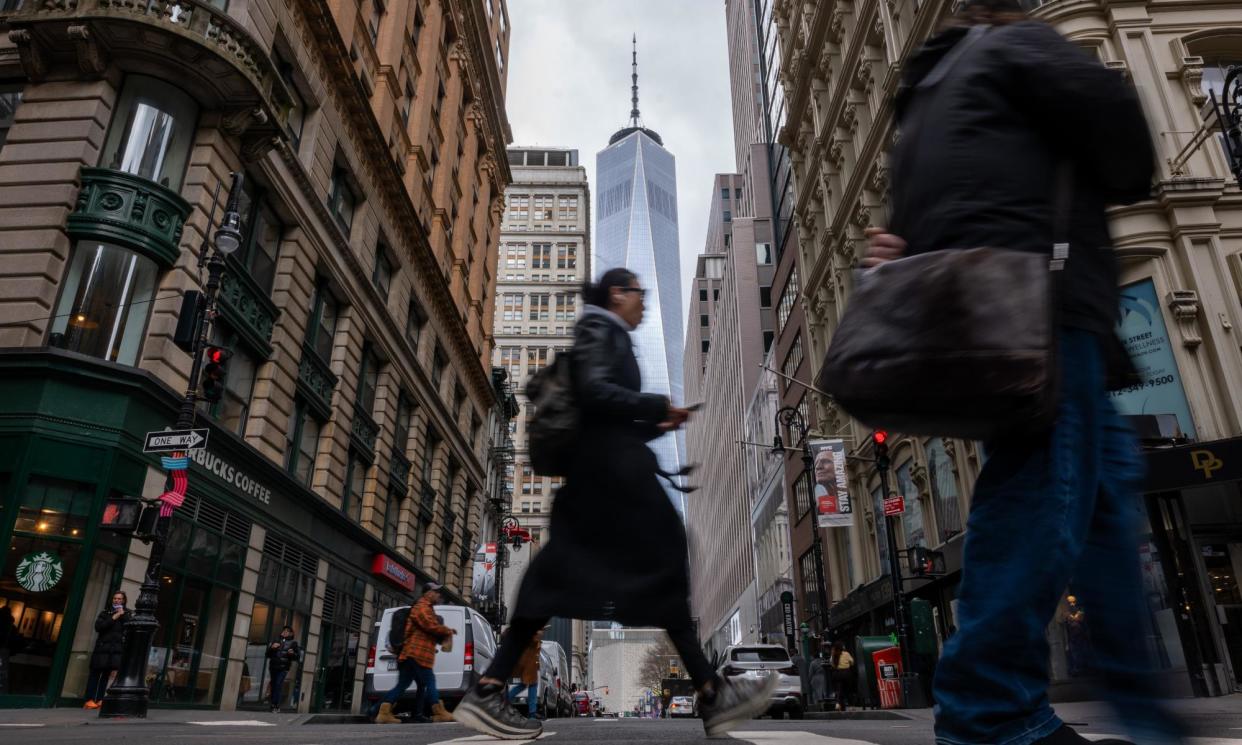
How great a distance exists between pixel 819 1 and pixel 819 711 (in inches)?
1068

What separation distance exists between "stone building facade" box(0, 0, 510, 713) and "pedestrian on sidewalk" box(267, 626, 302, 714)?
0.58 m

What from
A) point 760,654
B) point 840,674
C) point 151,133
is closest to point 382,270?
point 151,133

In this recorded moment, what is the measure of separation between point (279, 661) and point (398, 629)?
7.40m

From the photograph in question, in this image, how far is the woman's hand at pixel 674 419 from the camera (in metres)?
3.86

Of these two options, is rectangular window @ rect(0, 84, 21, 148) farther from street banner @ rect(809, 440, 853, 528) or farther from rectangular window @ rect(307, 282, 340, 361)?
street banner @ rect(809, 440, 853, 528)

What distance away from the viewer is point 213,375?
12117mm

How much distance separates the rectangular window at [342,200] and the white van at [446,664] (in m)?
13.8

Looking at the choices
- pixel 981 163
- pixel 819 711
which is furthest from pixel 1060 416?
pixel 819 711

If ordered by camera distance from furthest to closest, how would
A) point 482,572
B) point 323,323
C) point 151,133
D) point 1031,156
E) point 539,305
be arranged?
1. point 539,305
2. point 482,572
3. point 323,323
4. point 151,133
5. point 1031,156

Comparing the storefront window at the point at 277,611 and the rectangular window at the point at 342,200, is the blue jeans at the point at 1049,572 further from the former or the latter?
the rectangular window at the point at 342,200

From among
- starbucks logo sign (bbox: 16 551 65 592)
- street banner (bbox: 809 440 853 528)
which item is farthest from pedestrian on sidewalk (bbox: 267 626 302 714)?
street banner (bbox: 809 440 853 528)

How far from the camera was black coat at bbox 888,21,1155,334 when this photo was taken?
2.23 metres

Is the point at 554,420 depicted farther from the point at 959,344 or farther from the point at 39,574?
the point at 39,574

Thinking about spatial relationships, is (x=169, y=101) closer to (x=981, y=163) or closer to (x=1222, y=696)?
(x=981, y=163)
